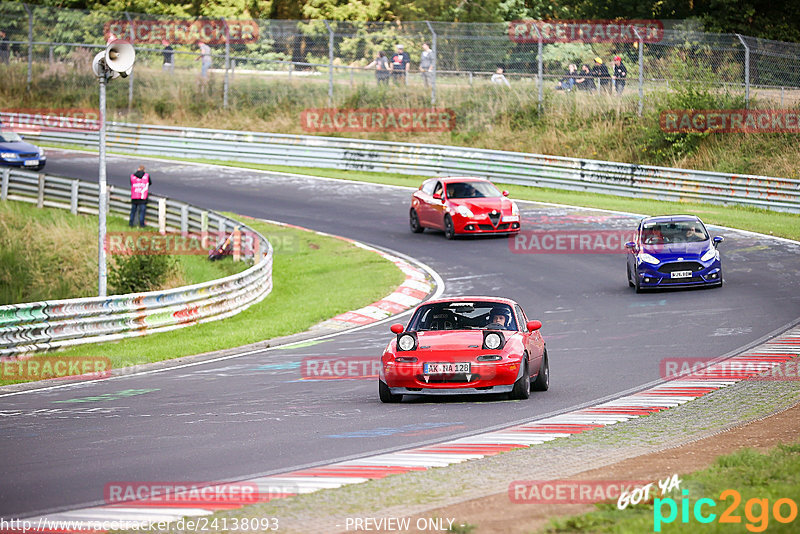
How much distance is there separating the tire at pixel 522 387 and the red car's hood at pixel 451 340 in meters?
0.46

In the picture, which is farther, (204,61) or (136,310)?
(204,61)

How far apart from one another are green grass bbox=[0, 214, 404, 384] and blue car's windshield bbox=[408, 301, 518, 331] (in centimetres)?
530

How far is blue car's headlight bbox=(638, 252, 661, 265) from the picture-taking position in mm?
20547

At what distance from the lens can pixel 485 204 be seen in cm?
2719

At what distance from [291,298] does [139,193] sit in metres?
8.74

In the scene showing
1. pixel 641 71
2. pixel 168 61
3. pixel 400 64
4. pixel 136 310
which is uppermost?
pixel 641 71

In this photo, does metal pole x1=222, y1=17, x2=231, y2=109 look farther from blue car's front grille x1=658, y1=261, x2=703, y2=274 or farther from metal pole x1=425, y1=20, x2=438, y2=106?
blue car's front grille x1=658, y1=261, x2=703, y2=274

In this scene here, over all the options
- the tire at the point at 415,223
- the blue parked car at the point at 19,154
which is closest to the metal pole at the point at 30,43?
the blue parked car at the point at 19,154

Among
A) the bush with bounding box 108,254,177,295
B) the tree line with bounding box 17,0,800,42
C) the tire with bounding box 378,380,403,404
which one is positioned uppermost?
the tree line with bounding box 17,0,800,42

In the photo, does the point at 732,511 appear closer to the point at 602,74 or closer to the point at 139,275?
the point at 139,275

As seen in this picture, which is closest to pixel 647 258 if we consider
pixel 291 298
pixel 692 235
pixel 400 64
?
pixel 692 235

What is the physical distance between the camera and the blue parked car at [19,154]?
3769 cm

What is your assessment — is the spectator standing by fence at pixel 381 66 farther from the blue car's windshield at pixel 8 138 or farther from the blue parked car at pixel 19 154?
the blue car's windshield at pixel 8 138

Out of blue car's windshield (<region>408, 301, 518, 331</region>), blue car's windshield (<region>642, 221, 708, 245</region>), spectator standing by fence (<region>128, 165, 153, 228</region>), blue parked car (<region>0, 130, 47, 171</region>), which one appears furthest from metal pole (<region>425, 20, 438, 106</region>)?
blue car's windshield (<region>408, 301, 518, 331</region>)
